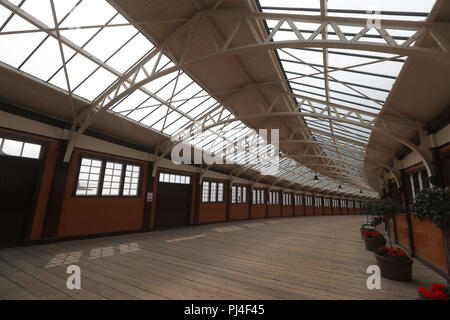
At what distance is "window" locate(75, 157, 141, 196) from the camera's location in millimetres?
7547

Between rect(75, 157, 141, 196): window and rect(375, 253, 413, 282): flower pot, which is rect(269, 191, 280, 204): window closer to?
rect(75, 157, 141, 196): window

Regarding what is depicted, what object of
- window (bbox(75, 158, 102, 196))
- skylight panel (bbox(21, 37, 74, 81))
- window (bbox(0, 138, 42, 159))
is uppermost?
skylight panel (bbox(21, 37, 74, 81))

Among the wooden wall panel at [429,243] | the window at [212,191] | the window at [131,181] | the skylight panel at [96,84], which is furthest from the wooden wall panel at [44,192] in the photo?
the wooden wall panel at [429,243]

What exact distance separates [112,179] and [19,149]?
3082 mm

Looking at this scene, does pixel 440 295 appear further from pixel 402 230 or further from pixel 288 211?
pixel 288 211

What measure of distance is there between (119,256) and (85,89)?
5176 millimetres

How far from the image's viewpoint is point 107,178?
830 centimetres

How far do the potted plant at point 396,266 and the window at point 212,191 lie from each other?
1089 cm

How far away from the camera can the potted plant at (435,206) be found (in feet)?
→ 12.5

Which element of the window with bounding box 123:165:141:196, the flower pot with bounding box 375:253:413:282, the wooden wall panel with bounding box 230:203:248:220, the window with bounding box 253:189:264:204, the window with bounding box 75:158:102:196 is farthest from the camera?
the window with bounding box 253:189:264:204

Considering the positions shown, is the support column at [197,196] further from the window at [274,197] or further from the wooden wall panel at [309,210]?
the wooden wall panel at [309,210]

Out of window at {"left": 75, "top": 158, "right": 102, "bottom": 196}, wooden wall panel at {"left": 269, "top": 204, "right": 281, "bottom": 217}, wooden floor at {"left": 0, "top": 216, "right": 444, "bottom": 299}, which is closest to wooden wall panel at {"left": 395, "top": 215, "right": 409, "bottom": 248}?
wooden floor at {"left": 0, "top": 216, "right": 444, "bottom": 299}

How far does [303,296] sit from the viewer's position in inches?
141

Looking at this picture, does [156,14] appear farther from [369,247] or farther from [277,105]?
[369,247]
